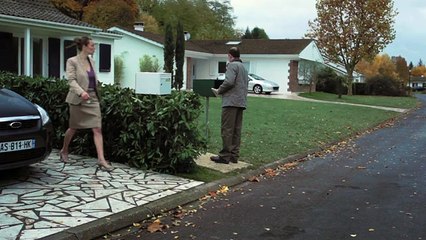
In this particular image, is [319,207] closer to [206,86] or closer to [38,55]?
[206,86]

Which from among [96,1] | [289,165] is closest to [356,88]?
[96,1]

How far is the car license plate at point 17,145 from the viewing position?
20.2ft

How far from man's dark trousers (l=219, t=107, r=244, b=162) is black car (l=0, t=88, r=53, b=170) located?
2.97m

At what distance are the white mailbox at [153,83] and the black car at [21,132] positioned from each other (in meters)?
1.58

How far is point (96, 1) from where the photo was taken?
49.3 meters

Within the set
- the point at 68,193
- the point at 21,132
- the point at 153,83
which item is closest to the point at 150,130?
the point at 153,83

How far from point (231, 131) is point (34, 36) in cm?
1415

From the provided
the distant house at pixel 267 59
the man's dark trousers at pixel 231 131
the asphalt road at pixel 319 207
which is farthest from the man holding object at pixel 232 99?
the distant house at pixel 267 59

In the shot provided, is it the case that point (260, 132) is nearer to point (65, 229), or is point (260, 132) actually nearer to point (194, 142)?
point (194, 142)

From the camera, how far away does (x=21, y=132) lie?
641cm

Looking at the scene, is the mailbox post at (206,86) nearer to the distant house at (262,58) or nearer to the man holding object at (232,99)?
the man holding object at (232,99)

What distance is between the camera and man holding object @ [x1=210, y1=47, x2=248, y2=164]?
8562mm

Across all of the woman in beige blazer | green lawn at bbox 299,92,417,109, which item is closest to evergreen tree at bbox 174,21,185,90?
green lawn at bbox 299,92,417,109

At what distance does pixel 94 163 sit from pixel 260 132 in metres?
5.99
